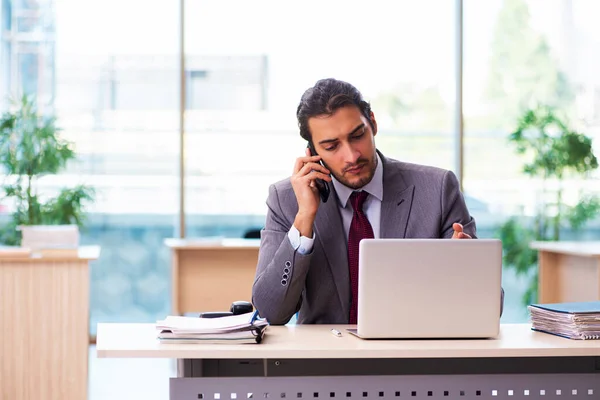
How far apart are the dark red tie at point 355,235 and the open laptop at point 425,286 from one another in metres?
0.54

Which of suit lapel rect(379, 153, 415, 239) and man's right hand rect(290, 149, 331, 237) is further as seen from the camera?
suit lapel rect(379, 153, 415, 239)

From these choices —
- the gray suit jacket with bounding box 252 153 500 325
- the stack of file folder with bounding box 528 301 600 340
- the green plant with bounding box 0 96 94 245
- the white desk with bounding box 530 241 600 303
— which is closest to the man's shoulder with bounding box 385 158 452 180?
the gray suit jacket with bounding box 252 153 500 325

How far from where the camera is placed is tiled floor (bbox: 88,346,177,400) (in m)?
4.79

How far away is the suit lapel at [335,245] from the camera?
278 centimetres

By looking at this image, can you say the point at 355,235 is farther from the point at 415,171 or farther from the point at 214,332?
the point at 214,332

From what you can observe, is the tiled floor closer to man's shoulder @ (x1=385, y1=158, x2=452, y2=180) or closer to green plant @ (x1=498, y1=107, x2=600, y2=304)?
→ man's shoulder @ (x1=385, y1=158, x2=452, y2=180)

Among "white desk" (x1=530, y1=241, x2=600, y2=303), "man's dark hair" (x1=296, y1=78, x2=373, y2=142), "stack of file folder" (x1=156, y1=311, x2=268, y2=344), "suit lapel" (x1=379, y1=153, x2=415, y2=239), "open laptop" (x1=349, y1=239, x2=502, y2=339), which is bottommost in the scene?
"white desk" (x1=530, y1=241, x2=600, y2=303)

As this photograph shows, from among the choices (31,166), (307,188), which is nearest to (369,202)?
(307,188)

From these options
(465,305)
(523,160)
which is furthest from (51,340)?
(523,160)

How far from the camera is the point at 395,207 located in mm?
2848

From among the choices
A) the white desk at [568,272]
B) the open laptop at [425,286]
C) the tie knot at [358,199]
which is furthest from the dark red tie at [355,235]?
the white desk at [568,272]

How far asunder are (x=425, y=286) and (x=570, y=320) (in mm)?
455

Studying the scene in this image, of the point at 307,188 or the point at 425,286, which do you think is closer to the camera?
the point at 425,286

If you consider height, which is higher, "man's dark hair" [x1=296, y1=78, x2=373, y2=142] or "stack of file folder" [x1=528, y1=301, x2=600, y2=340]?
"man's dark hair" [x1=296, y1=78, x2=373, y2=142]
